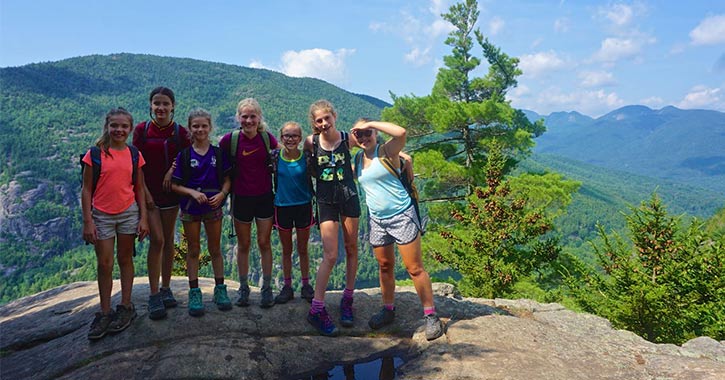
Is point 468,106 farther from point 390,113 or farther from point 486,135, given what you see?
point 390,113

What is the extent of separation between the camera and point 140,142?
4.32 meters

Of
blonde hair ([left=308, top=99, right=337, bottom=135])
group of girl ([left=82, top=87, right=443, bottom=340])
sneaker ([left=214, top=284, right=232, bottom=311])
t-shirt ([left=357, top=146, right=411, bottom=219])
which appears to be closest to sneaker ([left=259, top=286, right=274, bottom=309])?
group of girl ([left=82, top=87, right=443, bottom=340])

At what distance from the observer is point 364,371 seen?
3.86 m

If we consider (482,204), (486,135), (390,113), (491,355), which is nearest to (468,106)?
(486,135)

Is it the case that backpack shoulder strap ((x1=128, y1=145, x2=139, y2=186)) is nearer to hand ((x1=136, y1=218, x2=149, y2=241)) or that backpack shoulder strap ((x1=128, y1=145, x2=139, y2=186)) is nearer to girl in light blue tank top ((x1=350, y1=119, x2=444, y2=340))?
hand ((x1=136, y1=218, x2=149, y2=241))

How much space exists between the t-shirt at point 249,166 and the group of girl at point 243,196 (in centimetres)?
1

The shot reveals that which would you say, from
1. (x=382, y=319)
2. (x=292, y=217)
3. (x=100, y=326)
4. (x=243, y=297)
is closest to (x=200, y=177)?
(x=292, y=217)

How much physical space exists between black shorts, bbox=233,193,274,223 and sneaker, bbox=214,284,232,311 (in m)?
0.88

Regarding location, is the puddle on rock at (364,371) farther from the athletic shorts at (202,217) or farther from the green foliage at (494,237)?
the green foliage at (494,237)

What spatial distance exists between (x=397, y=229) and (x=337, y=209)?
27.0 inches

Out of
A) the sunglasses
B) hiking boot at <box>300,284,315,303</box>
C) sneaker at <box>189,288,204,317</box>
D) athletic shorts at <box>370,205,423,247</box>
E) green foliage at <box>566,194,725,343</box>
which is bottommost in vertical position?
green foliage at <box>566,194,725,343</box>

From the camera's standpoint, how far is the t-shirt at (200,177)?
4.23 metres

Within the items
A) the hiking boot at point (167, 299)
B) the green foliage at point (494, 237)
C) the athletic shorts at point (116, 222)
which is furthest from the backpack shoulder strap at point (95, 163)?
the green foliage at point (494, 237)

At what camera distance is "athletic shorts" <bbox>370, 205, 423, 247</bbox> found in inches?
162
